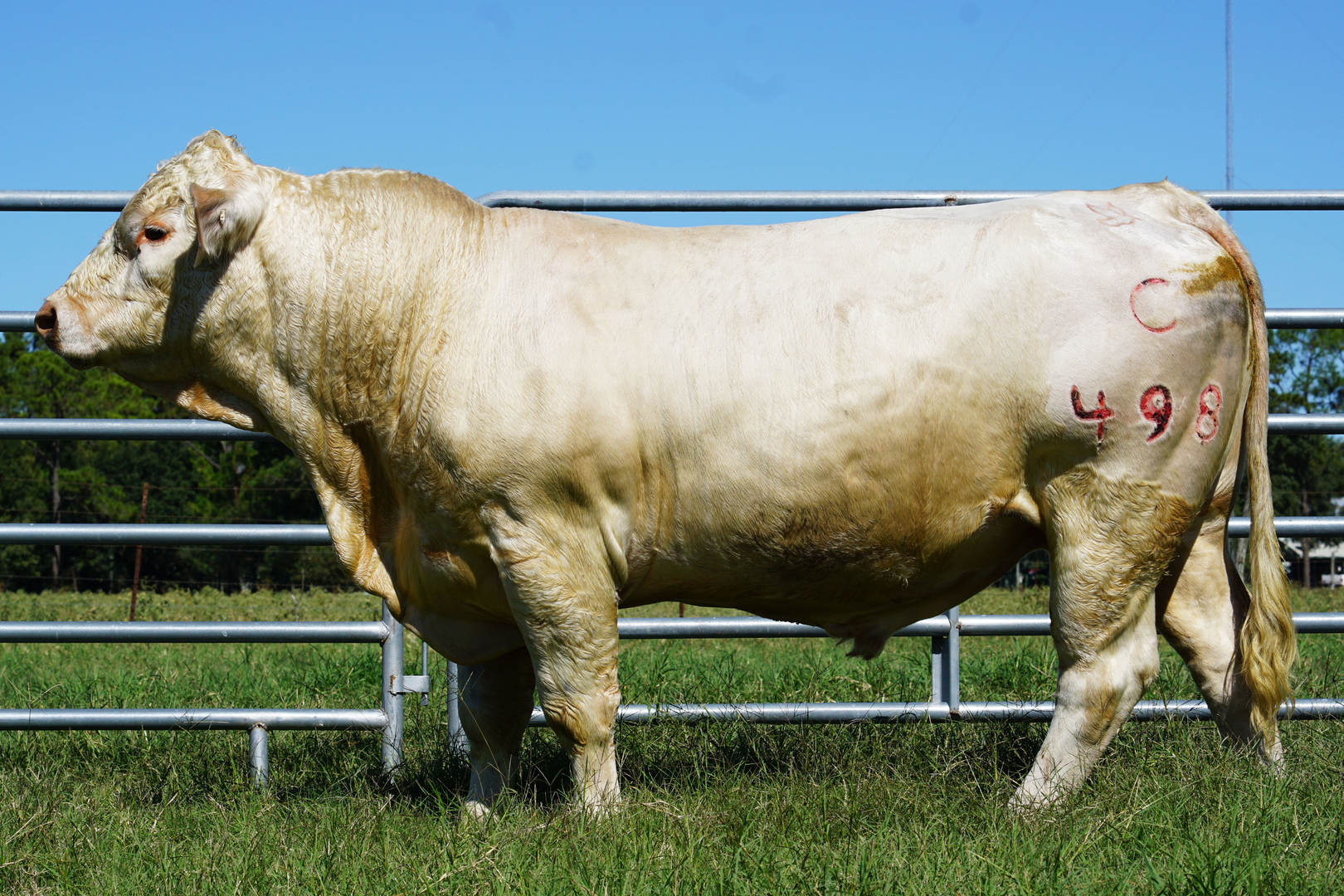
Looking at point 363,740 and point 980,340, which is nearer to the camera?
point 980,340

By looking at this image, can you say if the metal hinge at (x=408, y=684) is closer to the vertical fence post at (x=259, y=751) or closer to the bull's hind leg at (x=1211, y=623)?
the vertical fence post at (x=259, y=751)

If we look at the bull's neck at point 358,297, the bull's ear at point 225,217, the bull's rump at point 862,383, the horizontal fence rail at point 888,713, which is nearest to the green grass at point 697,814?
the horizontal fence rail at point 888,713

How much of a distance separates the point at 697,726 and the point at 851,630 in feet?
3.07

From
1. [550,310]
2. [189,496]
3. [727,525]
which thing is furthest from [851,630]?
[189,496]

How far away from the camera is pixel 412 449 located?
332cm

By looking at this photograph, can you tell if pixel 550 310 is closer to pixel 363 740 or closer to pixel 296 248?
pixel 296 248

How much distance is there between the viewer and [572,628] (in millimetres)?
3246

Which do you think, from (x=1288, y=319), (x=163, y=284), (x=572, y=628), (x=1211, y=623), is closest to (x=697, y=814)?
(x=572, y=628)

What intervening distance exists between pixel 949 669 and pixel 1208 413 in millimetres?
1684

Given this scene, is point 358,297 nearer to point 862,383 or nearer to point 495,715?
point 495,715

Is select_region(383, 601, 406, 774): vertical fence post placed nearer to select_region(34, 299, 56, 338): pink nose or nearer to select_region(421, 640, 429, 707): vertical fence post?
select_region(421, 640, 429, 707): vertical fence post

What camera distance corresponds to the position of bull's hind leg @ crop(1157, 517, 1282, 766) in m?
3.63

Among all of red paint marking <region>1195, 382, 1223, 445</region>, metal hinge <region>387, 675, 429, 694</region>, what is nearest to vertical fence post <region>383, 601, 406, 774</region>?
metal hinge <region>387, 675, 429, 694</region>

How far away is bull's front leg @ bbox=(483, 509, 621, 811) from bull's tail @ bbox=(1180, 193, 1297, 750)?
1.98m
